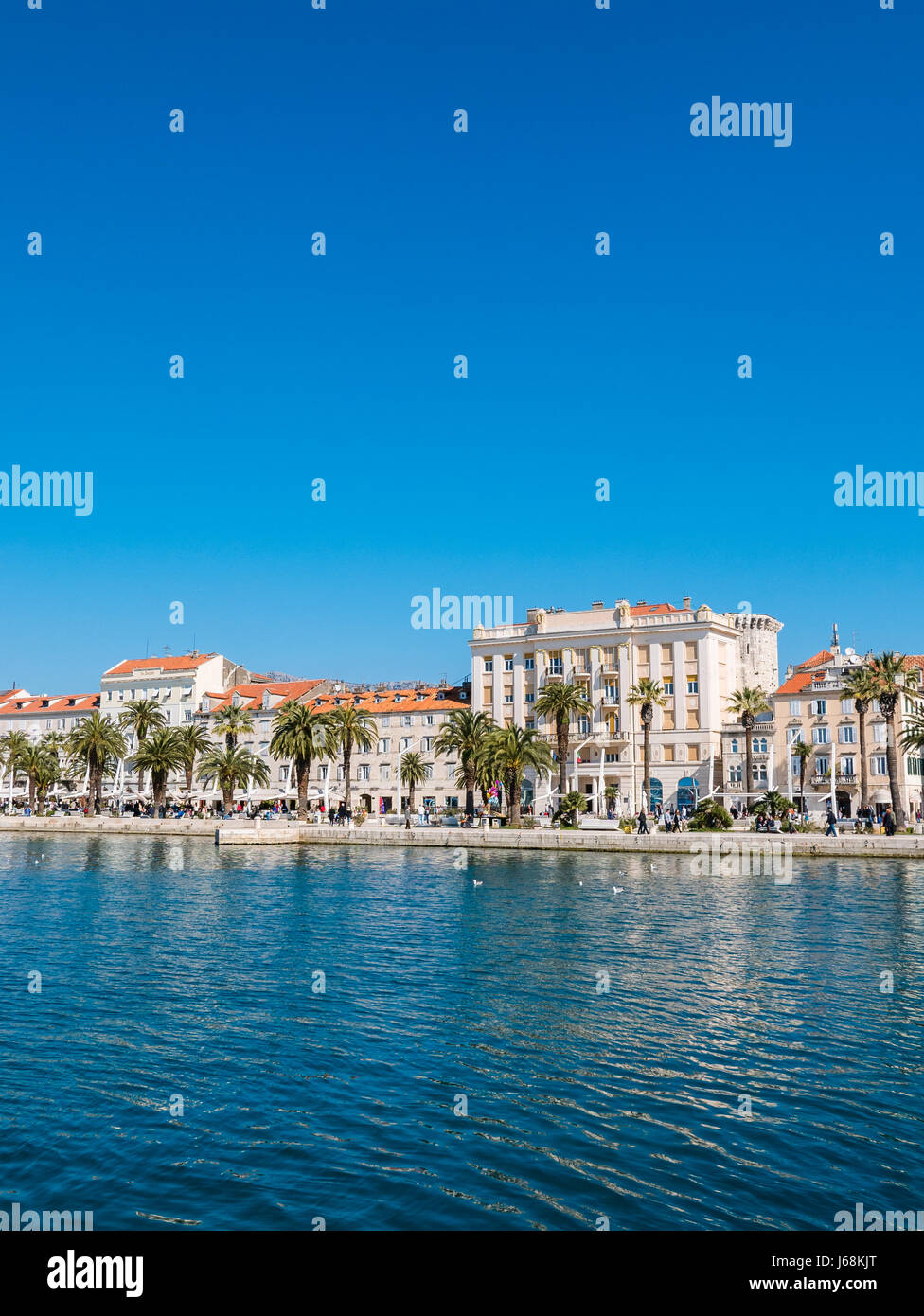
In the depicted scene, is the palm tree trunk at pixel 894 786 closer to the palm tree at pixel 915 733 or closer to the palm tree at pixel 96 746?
the palm tree at pixel 915 733

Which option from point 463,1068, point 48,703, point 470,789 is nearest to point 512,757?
point 470,789

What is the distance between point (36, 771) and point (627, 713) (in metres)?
58.7

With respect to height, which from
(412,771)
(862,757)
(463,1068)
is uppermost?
(862,757)

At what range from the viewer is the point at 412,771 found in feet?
324

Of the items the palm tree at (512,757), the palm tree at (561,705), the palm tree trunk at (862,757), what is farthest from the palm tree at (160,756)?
the palm tree trunk at (862,757)

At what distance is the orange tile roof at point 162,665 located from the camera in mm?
121438

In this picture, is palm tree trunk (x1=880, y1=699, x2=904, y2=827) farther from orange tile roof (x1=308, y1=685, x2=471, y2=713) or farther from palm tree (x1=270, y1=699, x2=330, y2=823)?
orange tile roof (x1=308, y1=685, x2=471, y2=713)

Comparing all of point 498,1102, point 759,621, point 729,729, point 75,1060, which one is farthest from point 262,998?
point 759,621

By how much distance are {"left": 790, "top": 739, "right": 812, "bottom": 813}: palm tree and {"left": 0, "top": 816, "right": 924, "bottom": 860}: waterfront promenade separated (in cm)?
1722

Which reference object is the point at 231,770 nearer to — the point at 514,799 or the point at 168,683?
the point at 514,799

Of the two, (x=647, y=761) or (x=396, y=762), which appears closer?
(x=647, y=761)

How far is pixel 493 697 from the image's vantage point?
108312 mm
